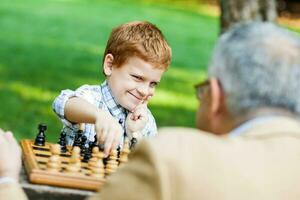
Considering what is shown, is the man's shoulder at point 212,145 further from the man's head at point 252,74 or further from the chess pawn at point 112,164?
the chess pawn at point 112,164

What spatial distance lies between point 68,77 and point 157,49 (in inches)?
376

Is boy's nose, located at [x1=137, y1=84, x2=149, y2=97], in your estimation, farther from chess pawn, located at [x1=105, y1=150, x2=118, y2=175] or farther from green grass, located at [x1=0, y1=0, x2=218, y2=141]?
green grass, located at [x1=0, y1=0, x2=218, y2=141]

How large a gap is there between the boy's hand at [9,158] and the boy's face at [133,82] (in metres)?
1.61

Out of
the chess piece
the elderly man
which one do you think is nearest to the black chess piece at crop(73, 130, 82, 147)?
the chess piece

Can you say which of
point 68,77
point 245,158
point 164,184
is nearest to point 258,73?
point 245,158

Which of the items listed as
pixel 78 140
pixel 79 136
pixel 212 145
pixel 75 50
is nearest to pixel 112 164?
pixel 78 140

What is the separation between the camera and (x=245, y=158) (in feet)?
8.11

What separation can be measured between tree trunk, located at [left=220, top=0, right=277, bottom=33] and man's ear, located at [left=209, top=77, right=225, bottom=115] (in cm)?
745

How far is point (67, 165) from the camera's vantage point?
319 centimetres

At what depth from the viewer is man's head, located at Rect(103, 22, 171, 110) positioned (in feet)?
15.0

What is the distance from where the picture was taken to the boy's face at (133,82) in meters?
4.55

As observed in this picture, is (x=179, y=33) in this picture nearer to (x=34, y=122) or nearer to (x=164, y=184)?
(x=34, y=122)

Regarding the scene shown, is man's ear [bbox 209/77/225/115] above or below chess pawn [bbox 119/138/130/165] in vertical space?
above

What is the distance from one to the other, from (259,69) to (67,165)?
979mm
